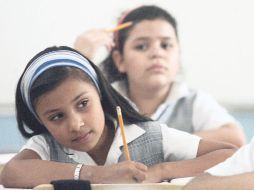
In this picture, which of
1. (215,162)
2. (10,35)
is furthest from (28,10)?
(215,162)

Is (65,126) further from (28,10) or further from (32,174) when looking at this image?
(28,10)

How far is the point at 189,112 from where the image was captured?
3.73ft

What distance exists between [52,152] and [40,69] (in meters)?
0.12

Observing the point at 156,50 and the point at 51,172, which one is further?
the point at 156,50

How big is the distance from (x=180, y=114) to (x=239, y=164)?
576 mm

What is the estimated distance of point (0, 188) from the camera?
0.69 meters

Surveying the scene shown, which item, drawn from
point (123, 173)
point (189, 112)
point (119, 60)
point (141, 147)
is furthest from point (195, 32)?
point (123, 173)

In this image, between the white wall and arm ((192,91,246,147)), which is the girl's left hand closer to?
arm ((192,91,246,147))

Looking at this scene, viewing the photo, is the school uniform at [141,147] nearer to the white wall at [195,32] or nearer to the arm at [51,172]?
the arm at [51,172]

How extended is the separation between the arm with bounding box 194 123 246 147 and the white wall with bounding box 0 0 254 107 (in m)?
0.49

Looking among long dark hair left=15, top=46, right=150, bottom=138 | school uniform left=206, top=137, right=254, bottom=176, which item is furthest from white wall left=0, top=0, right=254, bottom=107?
school uniform left=206, top=137, right=254, bottom=176

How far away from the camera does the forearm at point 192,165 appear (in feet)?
2.32

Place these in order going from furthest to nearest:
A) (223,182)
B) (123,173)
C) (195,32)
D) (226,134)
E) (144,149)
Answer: (195,32) → (226,134) → (144,149) → (123,173) → (223,182)

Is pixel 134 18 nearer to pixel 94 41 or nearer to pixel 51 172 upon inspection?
pixel 94 41
